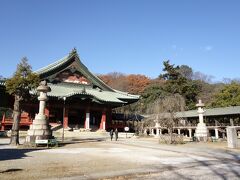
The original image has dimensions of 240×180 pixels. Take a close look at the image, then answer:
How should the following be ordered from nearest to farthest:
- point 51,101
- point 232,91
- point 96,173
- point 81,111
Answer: point 96,173 < point 51,101 < point 81,111 < point 232,91

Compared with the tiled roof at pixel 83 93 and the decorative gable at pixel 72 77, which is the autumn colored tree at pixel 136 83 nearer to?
the tiled roof at pixel 83 93

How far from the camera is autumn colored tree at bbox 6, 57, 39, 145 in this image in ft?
57.8

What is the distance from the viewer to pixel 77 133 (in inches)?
1200

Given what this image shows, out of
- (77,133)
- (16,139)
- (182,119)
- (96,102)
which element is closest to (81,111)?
(96,102)

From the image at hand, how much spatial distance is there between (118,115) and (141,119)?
4273 millimetres

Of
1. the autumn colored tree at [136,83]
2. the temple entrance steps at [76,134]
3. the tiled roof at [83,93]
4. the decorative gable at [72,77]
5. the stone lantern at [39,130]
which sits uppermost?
the autumn colored tree at [136,83]

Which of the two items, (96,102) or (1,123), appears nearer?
(1,123)

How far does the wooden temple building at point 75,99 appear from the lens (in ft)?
108

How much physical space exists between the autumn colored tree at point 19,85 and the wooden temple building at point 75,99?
12904mm

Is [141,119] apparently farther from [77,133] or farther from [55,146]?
[55,146]

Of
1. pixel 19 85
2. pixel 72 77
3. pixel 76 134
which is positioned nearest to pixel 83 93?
pixel 76 134

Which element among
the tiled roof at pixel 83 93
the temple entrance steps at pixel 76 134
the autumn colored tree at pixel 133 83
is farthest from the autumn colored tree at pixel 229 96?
the autumn colored tree at pixel 133 83

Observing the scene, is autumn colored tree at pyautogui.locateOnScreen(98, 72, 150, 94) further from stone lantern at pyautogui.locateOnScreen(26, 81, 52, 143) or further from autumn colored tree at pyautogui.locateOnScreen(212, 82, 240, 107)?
stone lantern at pyautogui.locateOnScreen(26, 81, 52, 143)

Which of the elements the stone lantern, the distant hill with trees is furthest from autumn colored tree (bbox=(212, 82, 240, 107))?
the stone lantern
